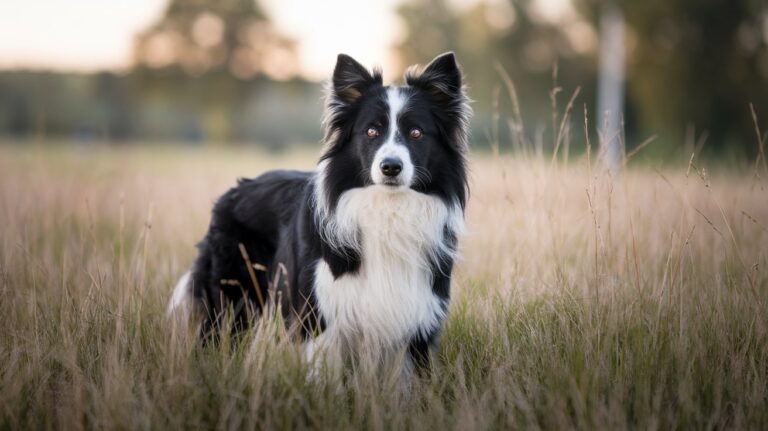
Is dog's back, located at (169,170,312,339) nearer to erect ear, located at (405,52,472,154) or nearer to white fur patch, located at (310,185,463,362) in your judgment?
white fur patch, located at (310,185,463,362)

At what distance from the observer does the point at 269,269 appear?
4488mm

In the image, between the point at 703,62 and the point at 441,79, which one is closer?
the point at 441,79

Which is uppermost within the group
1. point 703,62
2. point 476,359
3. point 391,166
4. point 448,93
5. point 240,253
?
point 703,62

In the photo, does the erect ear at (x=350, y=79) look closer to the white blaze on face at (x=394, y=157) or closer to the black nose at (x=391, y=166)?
the white blaze on face at (x=394, y=157)

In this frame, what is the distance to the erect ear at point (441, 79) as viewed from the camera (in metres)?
3.98

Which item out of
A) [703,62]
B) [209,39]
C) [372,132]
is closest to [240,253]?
[372,132]

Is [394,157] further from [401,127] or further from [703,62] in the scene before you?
[703,62]

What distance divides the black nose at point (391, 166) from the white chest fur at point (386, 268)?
0.14 metres

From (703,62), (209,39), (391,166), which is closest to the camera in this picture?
(391,166)

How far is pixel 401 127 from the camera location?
152 inches

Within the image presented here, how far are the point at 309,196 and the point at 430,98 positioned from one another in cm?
99

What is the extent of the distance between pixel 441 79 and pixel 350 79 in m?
0.57

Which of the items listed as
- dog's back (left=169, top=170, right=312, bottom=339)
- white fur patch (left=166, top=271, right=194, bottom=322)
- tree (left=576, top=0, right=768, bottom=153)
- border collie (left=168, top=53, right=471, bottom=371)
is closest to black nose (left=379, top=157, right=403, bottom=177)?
border collie (left=168, top=53, right=471, bottom=371)

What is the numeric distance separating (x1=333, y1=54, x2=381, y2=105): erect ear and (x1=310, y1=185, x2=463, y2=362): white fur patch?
658 mm
